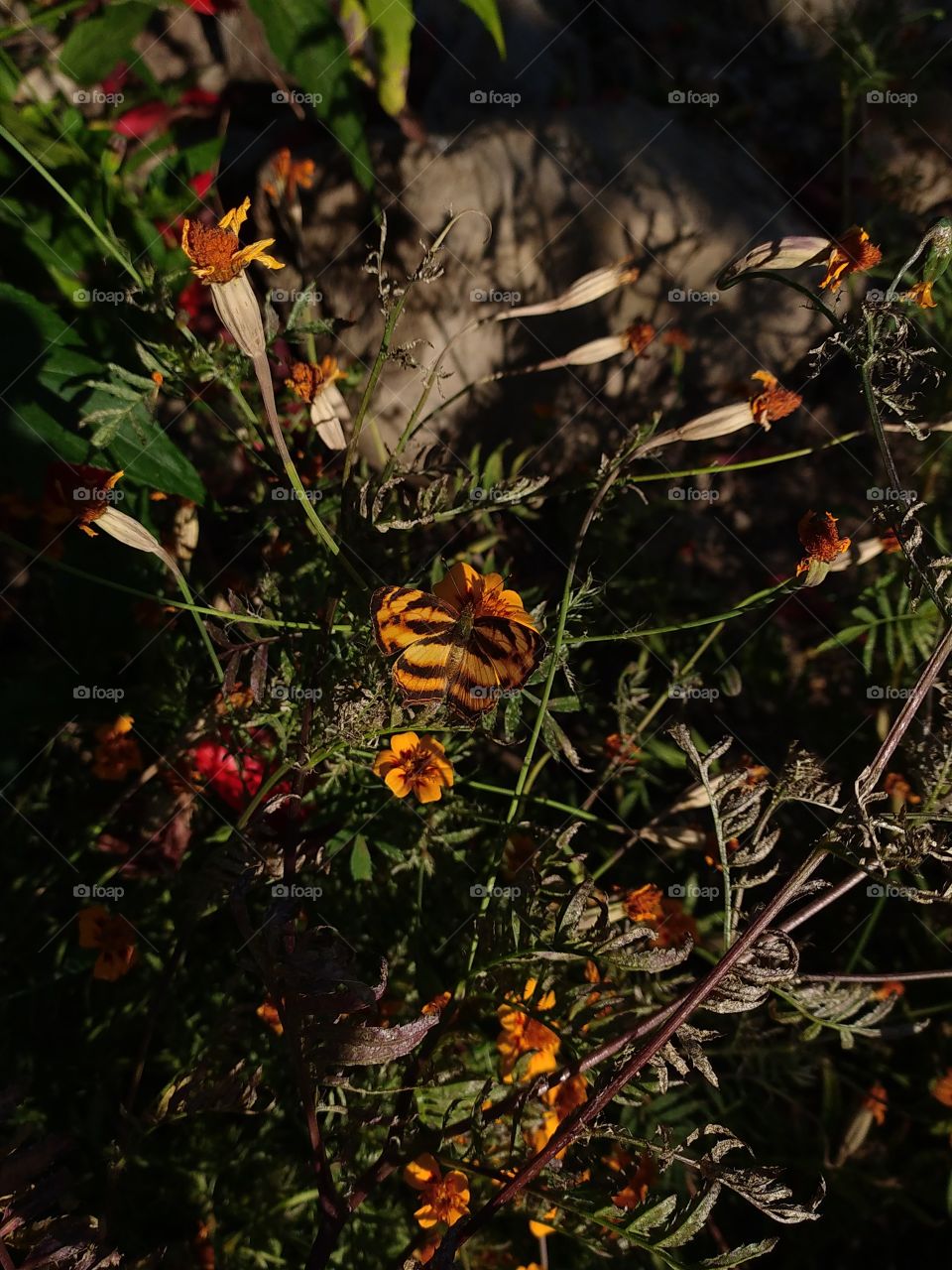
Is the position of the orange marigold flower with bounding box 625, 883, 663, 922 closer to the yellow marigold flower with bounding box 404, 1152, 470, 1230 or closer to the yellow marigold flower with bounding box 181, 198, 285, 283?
the yellow marigold flower with bounding box 404, 1152, 470, 1230

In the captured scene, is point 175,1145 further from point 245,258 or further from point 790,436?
point 790,436

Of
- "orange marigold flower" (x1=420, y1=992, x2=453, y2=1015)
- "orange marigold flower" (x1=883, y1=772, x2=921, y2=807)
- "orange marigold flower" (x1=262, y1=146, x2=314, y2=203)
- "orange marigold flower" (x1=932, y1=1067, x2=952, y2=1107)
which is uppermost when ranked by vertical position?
"orange marigold flower" (x1=262, y1=146, x2=314, y2=203)

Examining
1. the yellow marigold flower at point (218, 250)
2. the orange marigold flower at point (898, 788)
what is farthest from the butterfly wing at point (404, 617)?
the orange marigold flower at point (898, 788)

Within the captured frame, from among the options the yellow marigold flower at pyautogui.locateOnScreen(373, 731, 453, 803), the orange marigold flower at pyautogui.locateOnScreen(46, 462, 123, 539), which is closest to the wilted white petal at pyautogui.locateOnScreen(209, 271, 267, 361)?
the orange marigold flower at pyautogui.locateOnScreen(46, 462, 123, 539)

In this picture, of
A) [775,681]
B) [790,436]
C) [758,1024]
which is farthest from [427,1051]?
[790,436]

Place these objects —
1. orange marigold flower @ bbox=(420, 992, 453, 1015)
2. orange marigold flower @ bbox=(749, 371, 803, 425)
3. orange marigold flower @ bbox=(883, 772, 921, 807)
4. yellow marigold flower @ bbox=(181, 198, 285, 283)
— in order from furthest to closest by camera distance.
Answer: orange marigold flower @ bbox=(883, 772, 921, 807), orange marigold flower @ bbox=(749, 371, 803, 425), orange marigold flower @ bbox=(420, 992, 453, 1015), yellow marigold flower @ bbox=(181, 198, 285, 283)

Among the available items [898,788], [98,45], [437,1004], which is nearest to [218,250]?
[437,1004]

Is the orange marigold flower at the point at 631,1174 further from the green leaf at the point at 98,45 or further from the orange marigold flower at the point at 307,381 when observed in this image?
the green leaf at the point at 98,45
